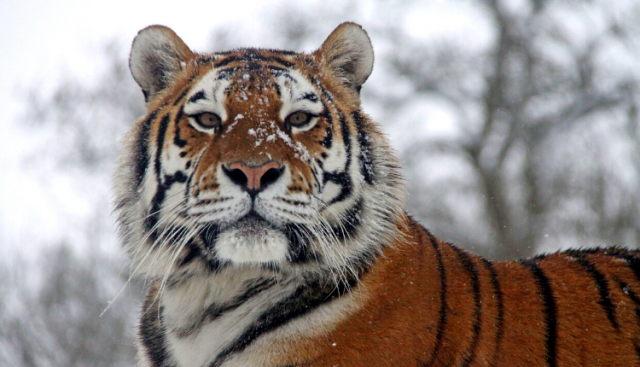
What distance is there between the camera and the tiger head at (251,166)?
250 centimetres

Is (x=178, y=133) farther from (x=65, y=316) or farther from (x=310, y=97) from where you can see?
(x=65, y=316)

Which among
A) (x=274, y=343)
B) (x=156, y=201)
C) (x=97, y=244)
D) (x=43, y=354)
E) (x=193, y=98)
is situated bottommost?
(x=43, y=354)

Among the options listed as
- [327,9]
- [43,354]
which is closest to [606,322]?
[43,354]

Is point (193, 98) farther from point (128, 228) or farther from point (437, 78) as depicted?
point (437, 78)

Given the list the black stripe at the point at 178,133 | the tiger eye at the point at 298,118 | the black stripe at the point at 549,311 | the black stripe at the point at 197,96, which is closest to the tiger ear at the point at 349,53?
the tiger eye at the point at 298,118

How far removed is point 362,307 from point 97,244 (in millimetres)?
11924

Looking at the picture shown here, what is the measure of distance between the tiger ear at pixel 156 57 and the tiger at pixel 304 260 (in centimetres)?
4

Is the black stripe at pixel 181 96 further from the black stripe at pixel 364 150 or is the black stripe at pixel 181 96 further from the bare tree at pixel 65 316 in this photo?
the bare tree at pixel 65 316

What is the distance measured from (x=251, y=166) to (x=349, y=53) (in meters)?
1.17

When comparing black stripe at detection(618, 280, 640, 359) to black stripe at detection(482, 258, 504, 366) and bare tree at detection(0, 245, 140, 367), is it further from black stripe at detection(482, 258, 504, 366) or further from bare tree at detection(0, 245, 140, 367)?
bare tree at detection(0, 245, 140, 367)

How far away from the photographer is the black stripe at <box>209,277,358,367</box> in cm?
254

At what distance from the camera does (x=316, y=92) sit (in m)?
2.98

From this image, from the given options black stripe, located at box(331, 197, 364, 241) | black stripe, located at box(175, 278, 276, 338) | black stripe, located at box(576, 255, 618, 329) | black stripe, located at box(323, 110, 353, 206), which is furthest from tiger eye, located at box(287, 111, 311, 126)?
black stripe, located at box(576, 255, 618, 329)

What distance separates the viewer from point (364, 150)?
3.01 meters
